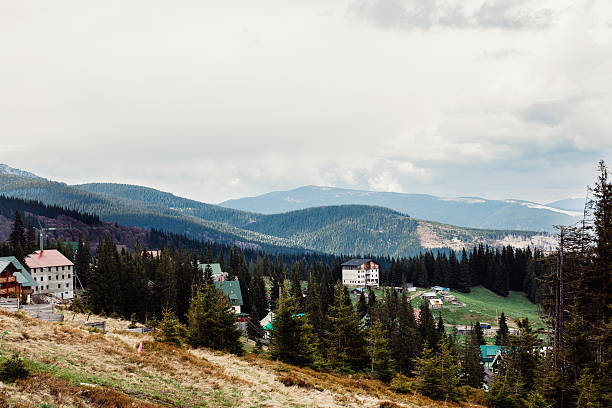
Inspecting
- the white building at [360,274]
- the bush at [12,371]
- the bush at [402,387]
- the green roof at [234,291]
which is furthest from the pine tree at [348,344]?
the white building at [360,274]

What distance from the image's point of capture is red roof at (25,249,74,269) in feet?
314

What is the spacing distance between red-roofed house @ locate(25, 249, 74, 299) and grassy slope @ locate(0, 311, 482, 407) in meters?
A: 70.3

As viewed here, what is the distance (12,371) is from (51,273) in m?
90.3

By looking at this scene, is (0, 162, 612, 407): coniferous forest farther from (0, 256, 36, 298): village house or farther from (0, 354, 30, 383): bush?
(0, 354, 30, 383): bush

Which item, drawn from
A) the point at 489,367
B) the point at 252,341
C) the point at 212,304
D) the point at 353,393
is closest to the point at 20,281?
the point at 252,341

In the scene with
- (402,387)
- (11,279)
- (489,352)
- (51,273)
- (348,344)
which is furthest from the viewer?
(51,273)

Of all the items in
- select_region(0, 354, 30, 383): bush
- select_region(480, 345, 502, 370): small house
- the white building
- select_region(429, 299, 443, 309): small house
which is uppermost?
select_region(0, 354, 30, 383): bush

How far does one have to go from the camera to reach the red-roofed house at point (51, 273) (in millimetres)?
95500

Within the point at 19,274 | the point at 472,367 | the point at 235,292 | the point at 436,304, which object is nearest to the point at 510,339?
the point at 472,367

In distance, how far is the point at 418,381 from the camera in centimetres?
4062

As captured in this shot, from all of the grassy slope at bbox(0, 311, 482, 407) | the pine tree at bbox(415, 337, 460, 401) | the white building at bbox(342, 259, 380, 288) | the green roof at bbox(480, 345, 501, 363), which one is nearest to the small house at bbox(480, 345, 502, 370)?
the green roof at bbox(480, 345, 501, 363)

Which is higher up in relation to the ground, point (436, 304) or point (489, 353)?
point (436, 304)

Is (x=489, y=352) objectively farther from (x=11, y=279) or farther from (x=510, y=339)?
(x=11, y=279)

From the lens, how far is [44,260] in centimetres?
9812
